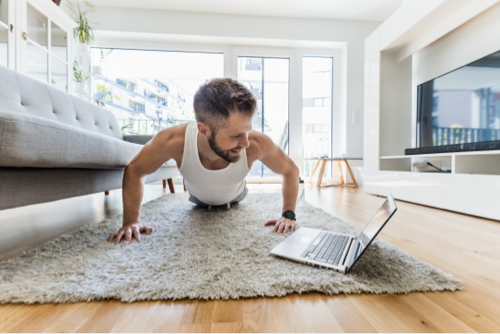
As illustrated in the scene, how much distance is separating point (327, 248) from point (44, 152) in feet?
3.05

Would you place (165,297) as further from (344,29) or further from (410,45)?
(344,29)

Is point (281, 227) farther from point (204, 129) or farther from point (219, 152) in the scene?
point (204, 129)

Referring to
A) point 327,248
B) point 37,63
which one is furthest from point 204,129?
point 37,63

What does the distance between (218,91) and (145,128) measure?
463 cm

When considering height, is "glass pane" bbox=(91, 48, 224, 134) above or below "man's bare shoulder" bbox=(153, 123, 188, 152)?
above

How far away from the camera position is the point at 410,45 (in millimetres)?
2559

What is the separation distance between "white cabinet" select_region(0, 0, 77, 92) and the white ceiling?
3.91 feet

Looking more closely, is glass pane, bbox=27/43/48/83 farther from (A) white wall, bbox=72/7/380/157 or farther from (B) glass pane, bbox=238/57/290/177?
(B) glass pane, bbox=238/57/290/177

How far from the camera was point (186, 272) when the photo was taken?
0.69 meters

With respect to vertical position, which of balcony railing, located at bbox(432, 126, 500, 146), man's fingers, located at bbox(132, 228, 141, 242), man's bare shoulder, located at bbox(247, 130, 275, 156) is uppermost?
balcony railing, located at bbox(432, 126, 500, 146)

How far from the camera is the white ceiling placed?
3561 millimetres

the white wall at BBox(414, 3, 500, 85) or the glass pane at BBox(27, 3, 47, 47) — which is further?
the glass pane at BBox(27, 3, 47, 47)

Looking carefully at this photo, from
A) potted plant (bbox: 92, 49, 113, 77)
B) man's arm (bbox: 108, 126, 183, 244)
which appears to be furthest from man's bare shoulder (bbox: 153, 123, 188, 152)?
potted plant (bbox: 92, 49, 113, 77)

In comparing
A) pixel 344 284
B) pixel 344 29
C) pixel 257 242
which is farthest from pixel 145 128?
pixel 344 284
